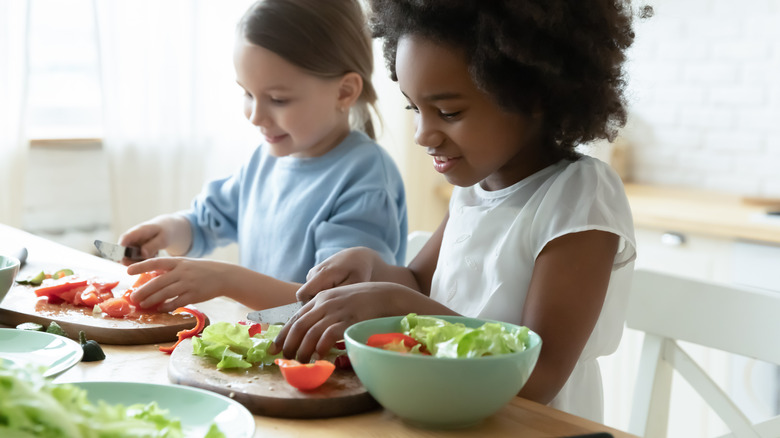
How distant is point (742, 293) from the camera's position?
1142 mm

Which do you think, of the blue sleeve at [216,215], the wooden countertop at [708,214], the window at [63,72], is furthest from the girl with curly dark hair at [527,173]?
the window at [63,72]

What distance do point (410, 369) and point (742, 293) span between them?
26.6 inches

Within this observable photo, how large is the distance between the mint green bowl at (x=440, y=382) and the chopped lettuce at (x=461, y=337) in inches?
0.8

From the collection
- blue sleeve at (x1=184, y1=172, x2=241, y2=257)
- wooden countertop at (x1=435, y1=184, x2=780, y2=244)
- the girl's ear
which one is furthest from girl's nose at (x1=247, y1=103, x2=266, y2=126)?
wooden countertop at (x1=435, y1=184, x2=780, y2=244)

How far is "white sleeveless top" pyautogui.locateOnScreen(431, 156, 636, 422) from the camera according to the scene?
1.02 metres

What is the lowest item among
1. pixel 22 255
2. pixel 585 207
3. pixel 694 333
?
pixel 694 333

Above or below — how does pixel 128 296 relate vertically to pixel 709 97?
below

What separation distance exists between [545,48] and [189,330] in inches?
22.0

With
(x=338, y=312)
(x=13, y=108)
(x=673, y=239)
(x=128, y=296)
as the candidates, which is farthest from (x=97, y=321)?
(x=673, y=239)

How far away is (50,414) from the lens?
0.46 metres

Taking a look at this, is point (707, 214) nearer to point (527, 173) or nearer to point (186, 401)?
point (527, 173)

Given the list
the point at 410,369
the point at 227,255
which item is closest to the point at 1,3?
the point at 227,255

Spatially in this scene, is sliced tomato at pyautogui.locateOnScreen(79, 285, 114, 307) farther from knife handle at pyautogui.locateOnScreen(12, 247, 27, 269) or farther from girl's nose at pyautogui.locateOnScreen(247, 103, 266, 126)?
girl's nose at pyautogui.locateOnScreen(247, 103, 266, 126)

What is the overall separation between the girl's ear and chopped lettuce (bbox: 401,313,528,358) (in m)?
0.99
